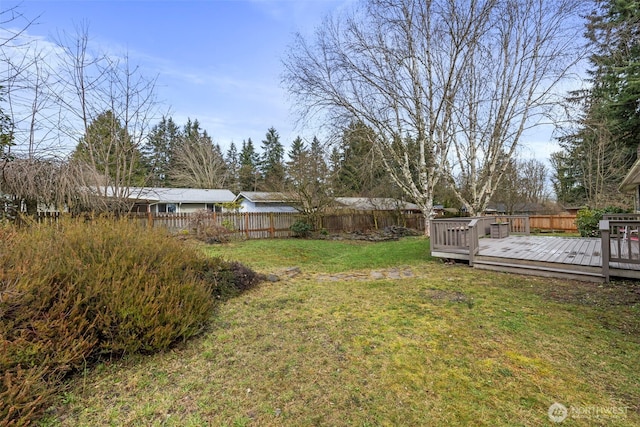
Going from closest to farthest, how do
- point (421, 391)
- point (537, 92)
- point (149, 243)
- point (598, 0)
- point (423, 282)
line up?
1. point (421, 391)
2. point (149, 243)
3. point (423, 282)
4. point (598, 0)
5. point (537, 92)

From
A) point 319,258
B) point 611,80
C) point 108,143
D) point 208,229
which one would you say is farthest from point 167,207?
point 611,80

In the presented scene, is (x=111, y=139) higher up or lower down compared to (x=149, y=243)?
higher up

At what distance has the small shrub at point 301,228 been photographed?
14805 millimetres

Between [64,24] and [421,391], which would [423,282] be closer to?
[421,391]

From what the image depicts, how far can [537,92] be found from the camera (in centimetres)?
1107

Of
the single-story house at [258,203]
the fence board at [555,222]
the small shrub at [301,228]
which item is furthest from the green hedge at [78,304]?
the fence board at [555,222]

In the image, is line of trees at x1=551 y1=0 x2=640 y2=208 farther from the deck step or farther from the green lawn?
the green lawn

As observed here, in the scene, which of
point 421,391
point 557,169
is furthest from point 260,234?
point 557,169

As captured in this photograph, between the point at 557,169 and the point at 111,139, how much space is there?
2946 cm

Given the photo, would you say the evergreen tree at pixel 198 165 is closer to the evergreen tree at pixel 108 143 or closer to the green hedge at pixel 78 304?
the evergreen tree at pixel 108 143

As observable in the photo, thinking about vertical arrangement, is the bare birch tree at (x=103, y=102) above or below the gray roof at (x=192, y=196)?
above

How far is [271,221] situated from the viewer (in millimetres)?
15195

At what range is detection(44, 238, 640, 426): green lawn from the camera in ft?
6.56

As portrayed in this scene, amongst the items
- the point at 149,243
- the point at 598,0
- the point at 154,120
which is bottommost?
the point at 149,243
